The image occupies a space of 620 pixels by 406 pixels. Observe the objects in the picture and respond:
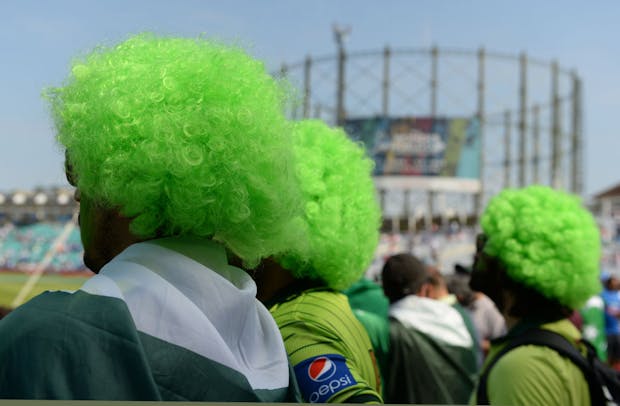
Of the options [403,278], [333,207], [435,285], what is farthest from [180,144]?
[435,285]

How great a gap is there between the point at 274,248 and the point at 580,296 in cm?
181

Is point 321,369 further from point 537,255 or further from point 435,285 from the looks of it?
point 435,285

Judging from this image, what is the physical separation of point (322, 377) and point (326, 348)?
0.12m

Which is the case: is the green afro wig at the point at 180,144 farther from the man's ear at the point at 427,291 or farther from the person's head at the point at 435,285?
the person's head at the point at 435,285

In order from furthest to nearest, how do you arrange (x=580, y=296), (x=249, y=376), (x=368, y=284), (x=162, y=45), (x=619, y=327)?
(x=619, y=327) < (x=368, y=284) < (x=580, y=296) < (x=162, y=45) < (x=249, y=376)

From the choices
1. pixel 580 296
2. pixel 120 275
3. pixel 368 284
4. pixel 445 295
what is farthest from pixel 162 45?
pixel 445 295

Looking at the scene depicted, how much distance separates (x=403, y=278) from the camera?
430 centimetres

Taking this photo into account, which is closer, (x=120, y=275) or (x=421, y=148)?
(x=120, y=275)

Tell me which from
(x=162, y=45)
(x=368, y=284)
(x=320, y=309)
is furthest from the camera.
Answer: (x=368, y=284)

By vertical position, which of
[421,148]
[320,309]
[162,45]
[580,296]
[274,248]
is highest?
[162,45]

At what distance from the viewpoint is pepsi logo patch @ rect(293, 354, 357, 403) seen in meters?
1.79

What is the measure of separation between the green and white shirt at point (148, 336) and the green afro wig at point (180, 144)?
0.08 metres

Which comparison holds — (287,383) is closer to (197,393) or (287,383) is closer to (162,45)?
(197,393)

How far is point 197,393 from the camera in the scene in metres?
1.16
